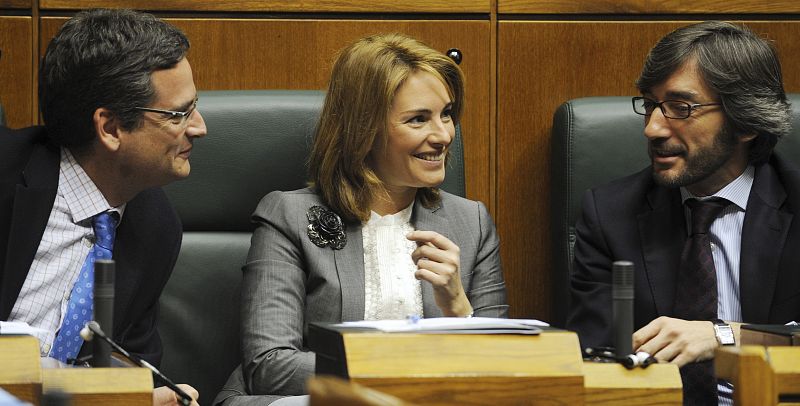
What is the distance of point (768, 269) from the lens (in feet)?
7.61

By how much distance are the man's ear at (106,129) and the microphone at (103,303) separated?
0.71 m

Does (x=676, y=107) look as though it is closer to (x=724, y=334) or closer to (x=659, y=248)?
(x=659, y=248)

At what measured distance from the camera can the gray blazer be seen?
2.23m

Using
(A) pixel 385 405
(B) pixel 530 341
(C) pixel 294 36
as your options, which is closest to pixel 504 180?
(C) pixel 294 36

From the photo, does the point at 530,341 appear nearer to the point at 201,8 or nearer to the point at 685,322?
the point at 685,322

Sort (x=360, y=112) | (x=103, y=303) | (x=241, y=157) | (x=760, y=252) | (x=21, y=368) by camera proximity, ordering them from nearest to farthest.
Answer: (x=21, y=368), (x=103, y=303), (x=760, y=252), (x=360, y=112), (x=241, y=157)

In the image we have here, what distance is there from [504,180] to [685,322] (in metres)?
0.80

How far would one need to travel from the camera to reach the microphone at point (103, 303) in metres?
1.53

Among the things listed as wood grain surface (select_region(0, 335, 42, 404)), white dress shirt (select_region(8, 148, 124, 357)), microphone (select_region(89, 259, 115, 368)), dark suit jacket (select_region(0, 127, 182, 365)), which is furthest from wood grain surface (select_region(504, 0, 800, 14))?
wood grain surface (select_region(0, 335, 42, 404))

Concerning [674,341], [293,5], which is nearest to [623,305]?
[674,341]

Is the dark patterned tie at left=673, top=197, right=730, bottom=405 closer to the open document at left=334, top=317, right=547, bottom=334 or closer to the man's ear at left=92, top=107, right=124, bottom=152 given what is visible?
the open document at left=334, top=317, right=547, bottom=334

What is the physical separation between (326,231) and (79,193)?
50 centimetres

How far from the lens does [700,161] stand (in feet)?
7.86

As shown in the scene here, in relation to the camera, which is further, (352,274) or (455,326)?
(352,274)
